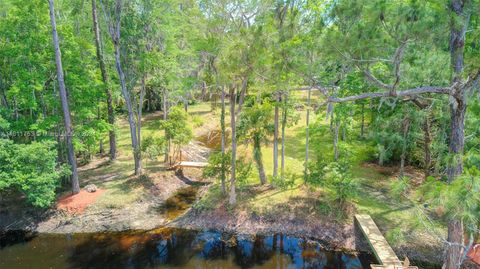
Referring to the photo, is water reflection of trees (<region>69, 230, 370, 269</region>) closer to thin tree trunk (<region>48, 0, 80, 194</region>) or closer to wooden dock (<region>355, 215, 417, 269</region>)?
wooden dock (<region>355, 215, 417, 269</region>)

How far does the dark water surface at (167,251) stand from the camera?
11742 millimetres

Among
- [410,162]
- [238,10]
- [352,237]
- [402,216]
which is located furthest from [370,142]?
[238,10]

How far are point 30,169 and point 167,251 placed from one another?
6.78 m

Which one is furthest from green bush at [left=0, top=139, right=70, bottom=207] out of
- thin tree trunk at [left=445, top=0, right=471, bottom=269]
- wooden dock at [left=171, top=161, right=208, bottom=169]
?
thin tree trunk at [left=445, top=0, right=471, bottom=269]

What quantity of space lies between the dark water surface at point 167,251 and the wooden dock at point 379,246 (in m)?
0.72

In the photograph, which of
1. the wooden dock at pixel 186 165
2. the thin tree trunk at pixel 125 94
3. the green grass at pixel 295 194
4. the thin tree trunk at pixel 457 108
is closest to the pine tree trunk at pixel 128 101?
the thin tree trunk at pixel 125 94

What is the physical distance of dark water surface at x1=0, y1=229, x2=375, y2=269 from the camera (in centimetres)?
1174

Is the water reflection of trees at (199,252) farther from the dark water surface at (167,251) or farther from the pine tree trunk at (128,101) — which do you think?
the pine tree trunk at (128,101)

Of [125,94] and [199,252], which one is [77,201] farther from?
[199,252]

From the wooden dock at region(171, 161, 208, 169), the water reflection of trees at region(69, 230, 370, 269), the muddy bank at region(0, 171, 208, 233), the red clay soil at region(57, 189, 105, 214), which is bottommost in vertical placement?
the water reflection of trees at region(69, 230, 370, 269)

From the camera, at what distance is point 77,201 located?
15414 millimetres

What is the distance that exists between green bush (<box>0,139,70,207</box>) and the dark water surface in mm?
1801

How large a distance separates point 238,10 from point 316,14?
3.14 metres

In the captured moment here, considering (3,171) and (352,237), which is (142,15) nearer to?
(3,171)
